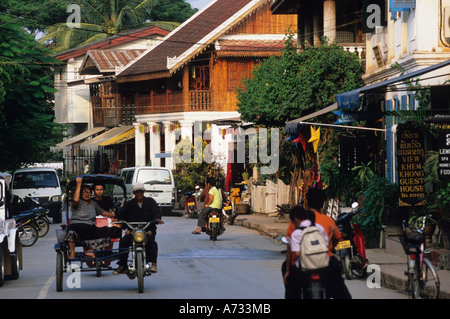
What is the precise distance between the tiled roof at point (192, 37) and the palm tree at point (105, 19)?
9.57m

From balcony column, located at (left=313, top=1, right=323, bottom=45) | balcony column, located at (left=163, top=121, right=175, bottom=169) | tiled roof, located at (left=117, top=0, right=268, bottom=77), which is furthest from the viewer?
balcony column, located at (left=163, top=121, right=175, bottom=169)

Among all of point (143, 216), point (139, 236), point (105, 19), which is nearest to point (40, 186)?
point (143, 216)

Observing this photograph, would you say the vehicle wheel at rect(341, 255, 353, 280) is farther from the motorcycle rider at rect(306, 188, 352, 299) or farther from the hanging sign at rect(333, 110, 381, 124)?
the hanging sign at rect(333, 110, 381, 124)

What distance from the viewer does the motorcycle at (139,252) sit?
12.6 meters

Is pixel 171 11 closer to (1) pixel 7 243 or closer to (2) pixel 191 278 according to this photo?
(1) pixel 7 243

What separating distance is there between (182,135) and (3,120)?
1810cm

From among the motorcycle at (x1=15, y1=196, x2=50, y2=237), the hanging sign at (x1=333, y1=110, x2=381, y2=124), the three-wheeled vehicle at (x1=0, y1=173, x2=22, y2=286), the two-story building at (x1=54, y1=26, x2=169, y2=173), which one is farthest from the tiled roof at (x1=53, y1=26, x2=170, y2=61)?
the three-wheeled vehicle at (x1=0, y1=173, x2=22, y2=286)

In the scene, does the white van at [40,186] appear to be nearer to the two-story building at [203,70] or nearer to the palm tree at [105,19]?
the two-story building at [203,70]

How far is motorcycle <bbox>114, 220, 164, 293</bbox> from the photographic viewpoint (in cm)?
1262

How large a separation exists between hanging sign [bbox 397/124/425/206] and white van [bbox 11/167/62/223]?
1677 centimetres

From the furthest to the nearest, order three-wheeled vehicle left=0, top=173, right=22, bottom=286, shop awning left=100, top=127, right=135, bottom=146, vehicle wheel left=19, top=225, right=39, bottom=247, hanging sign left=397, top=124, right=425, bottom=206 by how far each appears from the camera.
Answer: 1. shop awning left=100, top=127, right=135, bottom=146
2. vehicle wheel left=19, top=225, right=39, bottom=247
3. hanging sign left=397, top=124, right=425, bottom=206
4. three-wheeled vehicle left=0, top=173, right=22, bottom=286

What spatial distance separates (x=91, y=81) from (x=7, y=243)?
4444 centimetres
